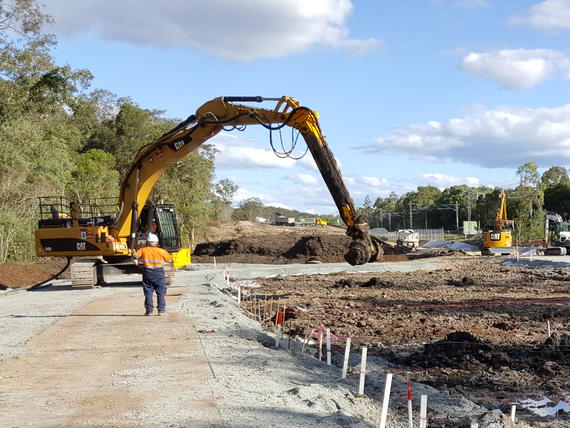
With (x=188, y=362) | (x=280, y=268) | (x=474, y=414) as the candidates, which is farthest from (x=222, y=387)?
(x=280, y=268)

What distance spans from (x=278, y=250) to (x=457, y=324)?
32.5 metres

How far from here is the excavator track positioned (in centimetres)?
2197

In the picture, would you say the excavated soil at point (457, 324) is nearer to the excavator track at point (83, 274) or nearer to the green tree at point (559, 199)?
the excavator track at point (83, 274)

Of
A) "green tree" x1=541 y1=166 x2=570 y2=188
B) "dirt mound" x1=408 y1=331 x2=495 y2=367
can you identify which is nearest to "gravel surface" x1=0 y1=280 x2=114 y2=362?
"dirt mound" x1=408 y1=331 x2=495 y2=367

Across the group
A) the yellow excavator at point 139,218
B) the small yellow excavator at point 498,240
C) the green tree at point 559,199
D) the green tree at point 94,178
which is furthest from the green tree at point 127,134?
the green tree at point 559,199

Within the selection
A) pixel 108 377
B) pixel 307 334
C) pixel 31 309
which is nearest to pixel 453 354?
pixel 307 334

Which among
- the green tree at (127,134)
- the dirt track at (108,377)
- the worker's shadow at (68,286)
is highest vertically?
the green tree at (127,134)

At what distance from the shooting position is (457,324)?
52.9ft

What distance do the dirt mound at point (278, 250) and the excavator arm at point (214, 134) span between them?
22.5m

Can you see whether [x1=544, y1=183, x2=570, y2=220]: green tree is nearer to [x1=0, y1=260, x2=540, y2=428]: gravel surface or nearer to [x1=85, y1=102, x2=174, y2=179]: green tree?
[x1=85, y1=102, x2=174, y2=179]: green tree

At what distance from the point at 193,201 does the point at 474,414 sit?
47.7m

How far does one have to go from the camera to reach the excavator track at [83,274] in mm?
21969

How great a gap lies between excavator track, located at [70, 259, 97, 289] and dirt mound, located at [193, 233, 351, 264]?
2195 cm

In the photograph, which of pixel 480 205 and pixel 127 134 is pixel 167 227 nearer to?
pixel 127 134
